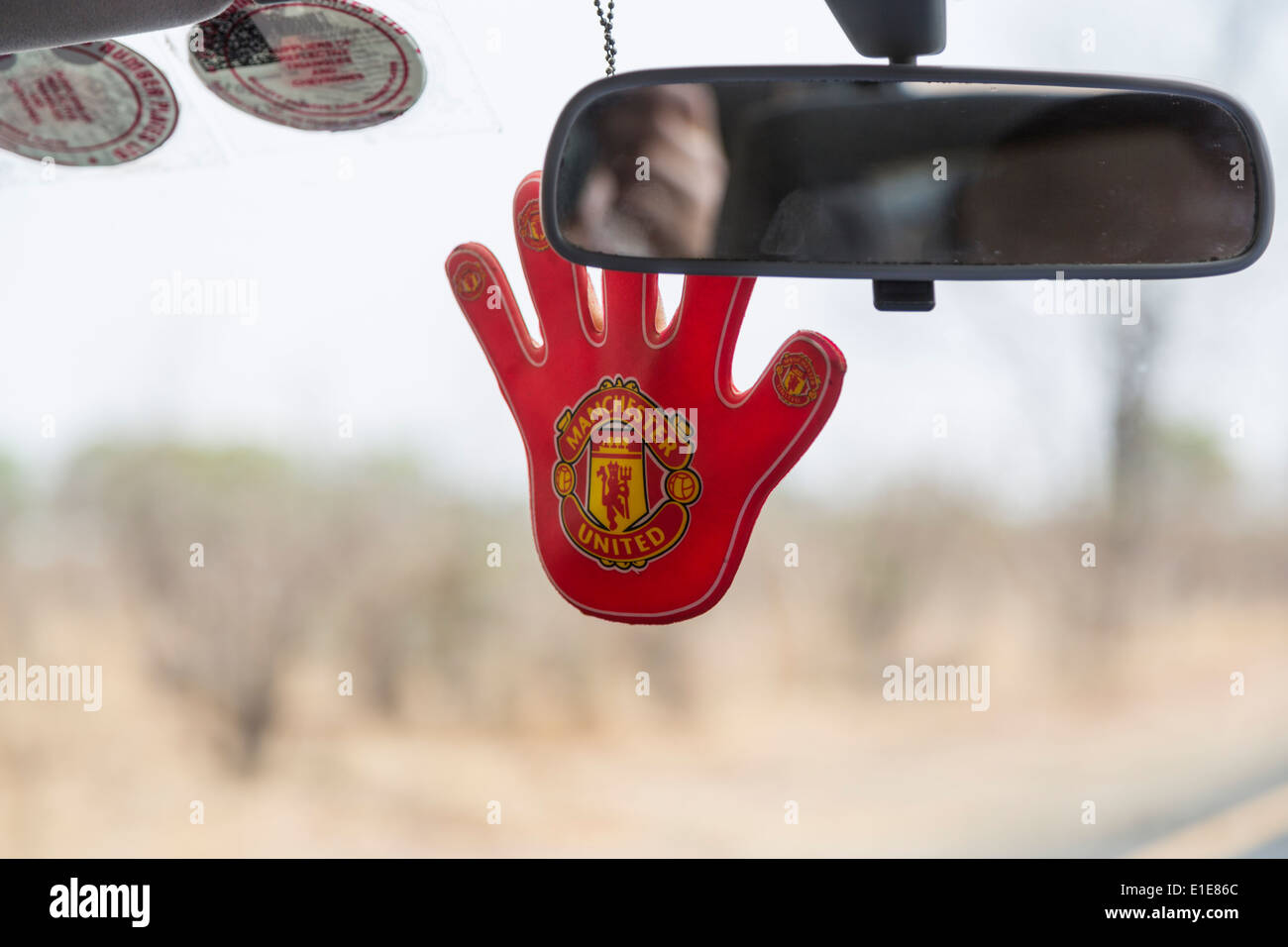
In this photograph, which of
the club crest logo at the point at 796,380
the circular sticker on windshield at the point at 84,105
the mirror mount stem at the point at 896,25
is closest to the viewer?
the mirror mount stem at the point at 896,25

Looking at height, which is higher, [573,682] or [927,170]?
[927,170]

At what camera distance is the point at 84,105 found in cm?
187

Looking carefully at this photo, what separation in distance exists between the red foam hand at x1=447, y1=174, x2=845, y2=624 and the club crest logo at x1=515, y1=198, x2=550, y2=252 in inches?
2.5

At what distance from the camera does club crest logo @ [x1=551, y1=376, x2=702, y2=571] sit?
1446 mm

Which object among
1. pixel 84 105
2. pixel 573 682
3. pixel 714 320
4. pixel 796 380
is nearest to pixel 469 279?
pixel 714 320

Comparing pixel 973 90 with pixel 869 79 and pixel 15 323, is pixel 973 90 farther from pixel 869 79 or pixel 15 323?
pixel 15 323

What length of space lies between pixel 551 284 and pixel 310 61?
2.01 ft

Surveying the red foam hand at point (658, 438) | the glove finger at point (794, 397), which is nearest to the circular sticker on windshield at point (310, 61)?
the red foam hand at point (658, 438)

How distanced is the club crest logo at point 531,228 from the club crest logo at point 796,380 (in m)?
0.43

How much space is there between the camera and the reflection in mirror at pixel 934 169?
62cm

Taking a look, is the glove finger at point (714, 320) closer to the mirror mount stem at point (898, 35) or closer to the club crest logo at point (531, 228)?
the club crest logo at point (531, 228)

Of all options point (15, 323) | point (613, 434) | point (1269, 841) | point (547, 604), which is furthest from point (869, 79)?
point (15, 323)

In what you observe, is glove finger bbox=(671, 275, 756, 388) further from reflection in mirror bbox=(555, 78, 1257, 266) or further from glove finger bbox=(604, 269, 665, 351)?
reflection in mirror bbox=(555, 78, 1257, 266)

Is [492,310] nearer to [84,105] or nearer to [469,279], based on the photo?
[469,279]
